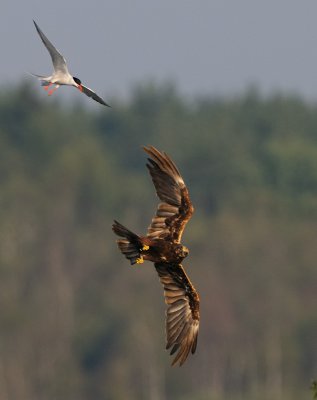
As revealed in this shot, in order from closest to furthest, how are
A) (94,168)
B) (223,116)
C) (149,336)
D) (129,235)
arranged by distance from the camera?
(129,235), (149,336), (94,168), (223,116)

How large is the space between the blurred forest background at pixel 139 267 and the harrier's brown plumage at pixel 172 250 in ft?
144

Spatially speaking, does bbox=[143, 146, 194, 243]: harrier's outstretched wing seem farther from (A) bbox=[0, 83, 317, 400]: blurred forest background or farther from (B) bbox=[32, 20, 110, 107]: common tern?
(A) bbox=[0, 83, 317, 400]: blurred forest background

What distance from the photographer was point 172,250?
2264 centimetres

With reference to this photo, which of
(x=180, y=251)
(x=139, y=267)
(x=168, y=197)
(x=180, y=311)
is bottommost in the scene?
(x=180, y=311)

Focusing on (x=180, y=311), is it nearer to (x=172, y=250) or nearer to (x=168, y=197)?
(x=172, y=250)

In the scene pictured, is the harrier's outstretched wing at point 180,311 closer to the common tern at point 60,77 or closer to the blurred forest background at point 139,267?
the common tern at point 60,77

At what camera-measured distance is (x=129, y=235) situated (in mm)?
21734

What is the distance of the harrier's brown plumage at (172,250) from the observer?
74.2 feet

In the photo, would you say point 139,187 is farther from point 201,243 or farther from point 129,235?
point 129,235

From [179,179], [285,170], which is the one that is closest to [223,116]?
[285,170]

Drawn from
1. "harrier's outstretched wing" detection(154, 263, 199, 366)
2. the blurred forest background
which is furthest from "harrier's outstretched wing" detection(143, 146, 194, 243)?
the blurred forest background

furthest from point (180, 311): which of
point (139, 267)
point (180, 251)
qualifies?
point (139, 267)

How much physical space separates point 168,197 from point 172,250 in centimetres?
86

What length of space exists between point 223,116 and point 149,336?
171 ft
